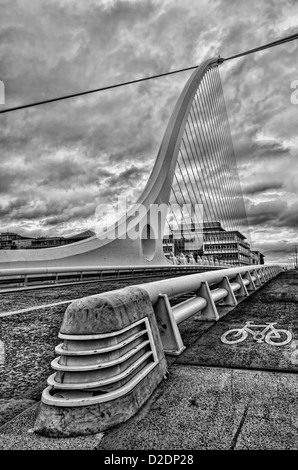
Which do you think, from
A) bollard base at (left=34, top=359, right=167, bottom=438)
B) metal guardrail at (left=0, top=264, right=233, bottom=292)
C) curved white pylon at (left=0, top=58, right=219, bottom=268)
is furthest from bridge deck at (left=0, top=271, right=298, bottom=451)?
curved white pylon at (left=0, top=58, right=219, bottom=268)

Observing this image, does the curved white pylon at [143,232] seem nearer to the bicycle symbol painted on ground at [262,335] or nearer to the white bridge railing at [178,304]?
the white bridge railing at [178,304]

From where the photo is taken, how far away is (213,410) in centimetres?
192

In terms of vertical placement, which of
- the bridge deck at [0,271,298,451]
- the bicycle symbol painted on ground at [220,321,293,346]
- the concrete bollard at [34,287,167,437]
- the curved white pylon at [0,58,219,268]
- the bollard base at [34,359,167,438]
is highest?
the curved white pylon at [0,58,219,268]

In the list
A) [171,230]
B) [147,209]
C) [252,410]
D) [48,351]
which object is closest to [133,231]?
[147,209]

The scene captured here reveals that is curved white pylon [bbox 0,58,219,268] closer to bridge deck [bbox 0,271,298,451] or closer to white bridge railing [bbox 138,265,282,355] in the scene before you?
white bridge railing [bbox 138,265,282,355]

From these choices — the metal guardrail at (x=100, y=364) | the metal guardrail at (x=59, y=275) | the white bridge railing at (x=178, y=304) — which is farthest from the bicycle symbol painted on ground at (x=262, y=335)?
the metal guardrail at (x=59, y=275)

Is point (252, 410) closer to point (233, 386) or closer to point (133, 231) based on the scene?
point (233, 386)

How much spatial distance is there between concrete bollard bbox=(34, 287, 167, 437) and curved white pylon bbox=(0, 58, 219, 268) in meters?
15.8

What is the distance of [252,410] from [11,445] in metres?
1.31

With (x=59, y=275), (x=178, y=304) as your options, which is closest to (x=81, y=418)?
(x=178, y=304)

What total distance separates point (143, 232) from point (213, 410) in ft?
79.8

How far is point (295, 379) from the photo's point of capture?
2359 millimetres

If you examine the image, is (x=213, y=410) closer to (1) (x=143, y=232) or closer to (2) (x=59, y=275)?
(2) (x=59, y=275)

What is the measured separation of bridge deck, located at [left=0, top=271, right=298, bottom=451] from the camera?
162cm
